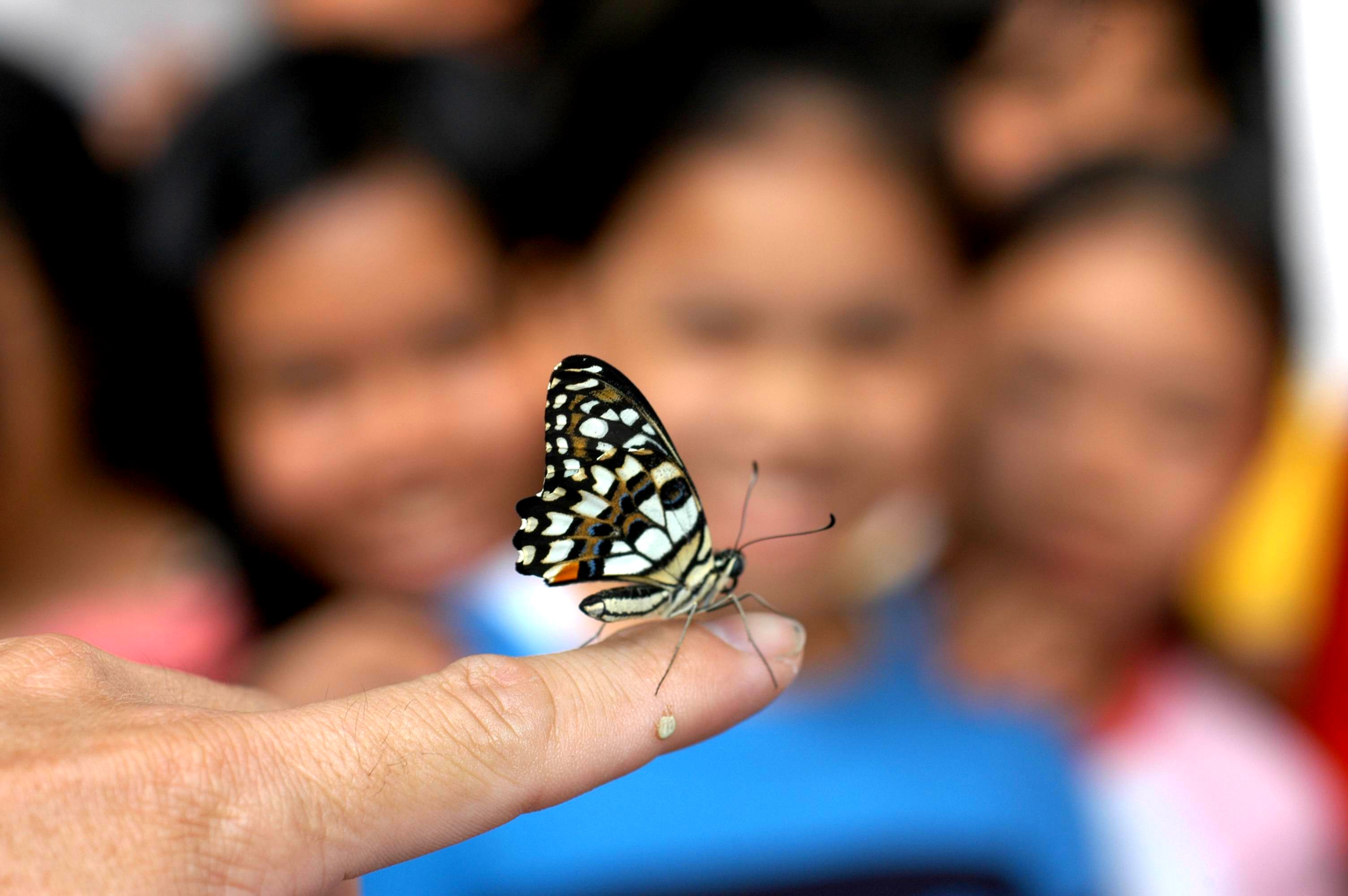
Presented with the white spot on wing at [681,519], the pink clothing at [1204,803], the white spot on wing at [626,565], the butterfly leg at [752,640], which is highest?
the white spot on wing at [681,519]

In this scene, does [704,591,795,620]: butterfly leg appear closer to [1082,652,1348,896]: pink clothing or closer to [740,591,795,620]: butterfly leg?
[740,591,795,620]: butterfly leg

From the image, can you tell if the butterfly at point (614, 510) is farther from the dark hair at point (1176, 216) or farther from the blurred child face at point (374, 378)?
the dark hair at point (1176, 216)

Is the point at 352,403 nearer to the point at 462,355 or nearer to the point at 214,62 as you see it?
the point at 462,355

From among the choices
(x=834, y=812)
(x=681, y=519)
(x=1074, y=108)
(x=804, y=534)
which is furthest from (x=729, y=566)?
(x=1074, y=108)

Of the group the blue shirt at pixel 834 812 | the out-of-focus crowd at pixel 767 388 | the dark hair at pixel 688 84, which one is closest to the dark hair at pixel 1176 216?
the out-of-focus crowd at pixel 767 388

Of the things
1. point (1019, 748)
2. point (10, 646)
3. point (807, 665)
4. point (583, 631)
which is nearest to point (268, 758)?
point (10, 646)

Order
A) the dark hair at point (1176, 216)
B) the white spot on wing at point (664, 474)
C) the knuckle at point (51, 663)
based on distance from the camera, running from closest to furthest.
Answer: the knuckle at point (51, 663) → the white spot on wing at point (664, 474) → the dark hair at point (1176, 216)
